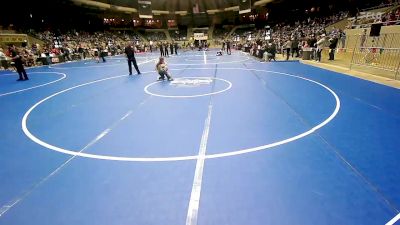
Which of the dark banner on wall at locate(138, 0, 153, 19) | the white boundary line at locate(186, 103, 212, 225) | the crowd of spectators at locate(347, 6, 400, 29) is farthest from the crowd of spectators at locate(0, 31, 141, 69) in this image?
the crowd of spectators at locate(347, 6, 400, 29)

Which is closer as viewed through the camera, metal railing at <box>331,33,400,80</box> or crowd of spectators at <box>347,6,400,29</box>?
metal railing at <box>331,33,400,80</box>

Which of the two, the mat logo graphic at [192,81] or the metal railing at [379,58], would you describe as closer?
the metal railing at [379,58]

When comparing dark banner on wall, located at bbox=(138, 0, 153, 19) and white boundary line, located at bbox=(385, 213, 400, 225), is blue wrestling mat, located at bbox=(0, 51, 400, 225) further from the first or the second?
dark banner on wall, located at bbox=(138, 0, 153, 19)

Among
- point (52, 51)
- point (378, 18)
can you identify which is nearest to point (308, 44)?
point (378, 18)

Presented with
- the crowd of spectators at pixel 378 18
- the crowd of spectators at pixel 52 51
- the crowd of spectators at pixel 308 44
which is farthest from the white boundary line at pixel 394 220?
the crowd of spectators at pixel 378 18

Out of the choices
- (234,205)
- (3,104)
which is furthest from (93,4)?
(234,205)

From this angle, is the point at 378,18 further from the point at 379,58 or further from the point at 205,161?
the point at 205,161

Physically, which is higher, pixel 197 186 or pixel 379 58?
pixel 379 58

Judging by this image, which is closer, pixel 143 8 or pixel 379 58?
pixel 379 58

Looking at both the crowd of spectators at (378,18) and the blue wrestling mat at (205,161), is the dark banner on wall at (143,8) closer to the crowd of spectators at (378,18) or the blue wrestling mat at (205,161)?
the crowd of spectators at (378,18)

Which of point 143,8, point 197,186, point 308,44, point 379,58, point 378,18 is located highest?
point 143,8

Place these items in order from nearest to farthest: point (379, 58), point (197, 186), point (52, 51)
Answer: point (197, 186), point (379, 58), point (52, 51)

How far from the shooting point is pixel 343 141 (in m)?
5.05

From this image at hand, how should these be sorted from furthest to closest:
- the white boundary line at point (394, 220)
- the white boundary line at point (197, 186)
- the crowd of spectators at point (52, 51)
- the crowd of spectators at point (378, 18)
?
the crowd of spectators at point (52, 51) < the crowd of spectators at point (378, 18) < the white boundary line at point (197, 186) < the white boundary line at point (394, 220)
